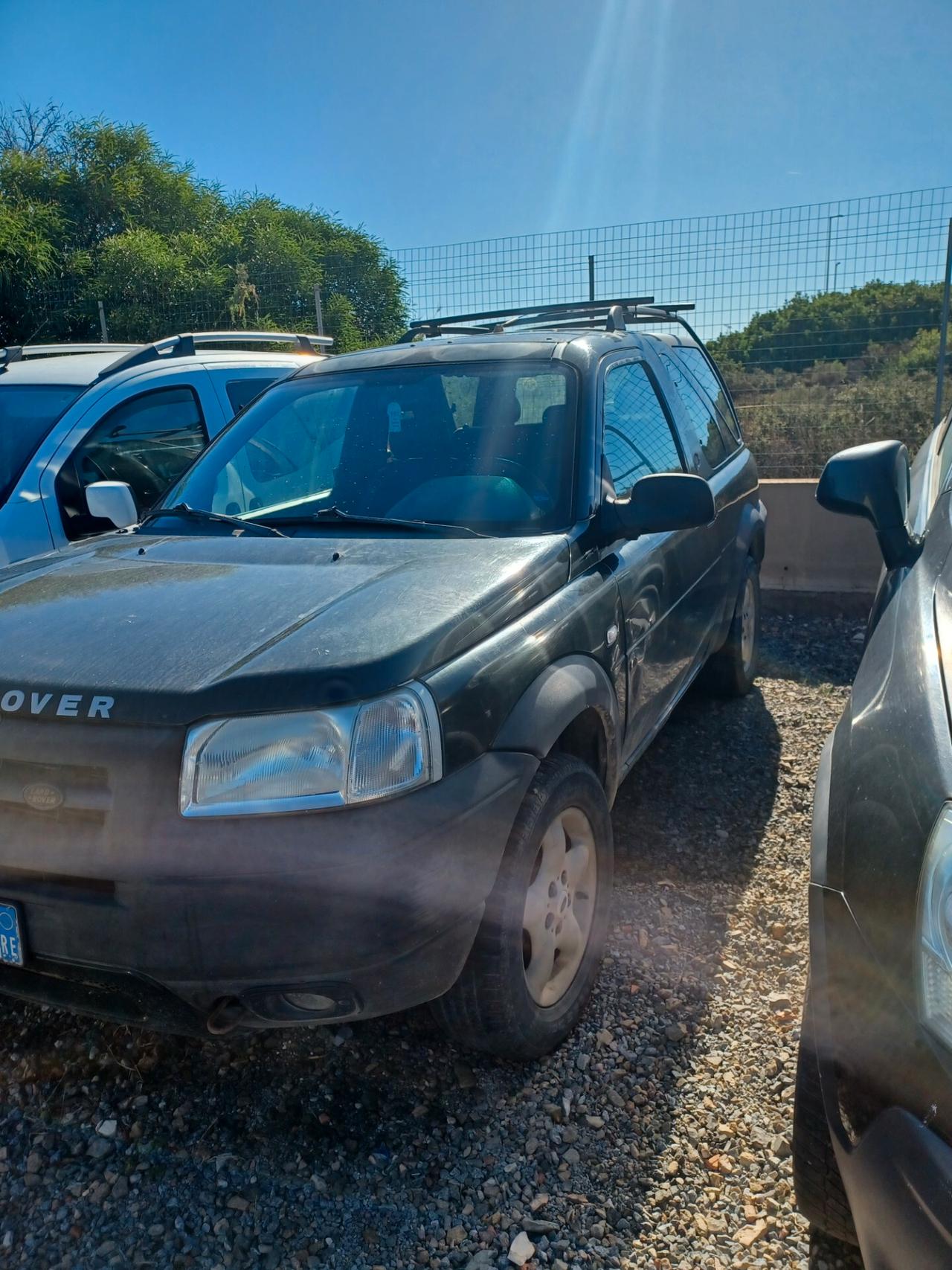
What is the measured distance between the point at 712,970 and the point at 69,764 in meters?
2.00

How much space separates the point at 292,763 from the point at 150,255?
1797cm

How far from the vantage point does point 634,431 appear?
360cm

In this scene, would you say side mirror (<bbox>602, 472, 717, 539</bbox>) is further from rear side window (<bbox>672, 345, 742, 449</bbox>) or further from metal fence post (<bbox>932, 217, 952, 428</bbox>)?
metal fence post (<bbox>932, 217, 952, 428</bbox>)

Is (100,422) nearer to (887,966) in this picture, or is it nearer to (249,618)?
(249,618)

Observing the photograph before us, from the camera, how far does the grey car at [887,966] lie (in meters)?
1.40

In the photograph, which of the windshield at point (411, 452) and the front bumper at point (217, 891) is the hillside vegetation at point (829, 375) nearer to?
Result: the windshield at point (411, 452)

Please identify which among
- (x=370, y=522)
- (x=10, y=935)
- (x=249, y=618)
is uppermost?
(x=370, y=522)

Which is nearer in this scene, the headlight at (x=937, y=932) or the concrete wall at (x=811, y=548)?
the headlight at (x=937, y=932)

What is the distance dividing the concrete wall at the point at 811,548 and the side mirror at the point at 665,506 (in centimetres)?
403

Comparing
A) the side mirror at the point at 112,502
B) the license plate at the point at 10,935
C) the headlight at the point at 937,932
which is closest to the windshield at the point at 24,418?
the side mirror at the point at 112,502

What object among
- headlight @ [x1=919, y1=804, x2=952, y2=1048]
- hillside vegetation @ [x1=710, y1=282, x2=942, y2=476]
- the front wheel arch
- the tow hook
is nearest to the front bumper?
the tow hook

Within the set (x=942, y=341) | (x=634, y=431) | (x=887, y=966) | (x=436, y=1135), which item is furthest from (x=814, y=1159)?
(x=942, y=341)

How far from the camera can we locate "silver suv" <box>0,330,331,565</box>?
16.0ft

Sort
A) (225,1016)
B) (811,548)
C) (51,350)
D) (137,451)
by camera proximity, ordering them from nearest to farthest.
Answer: (225,1016) < (137,451) < (51,350) < (811,548)
